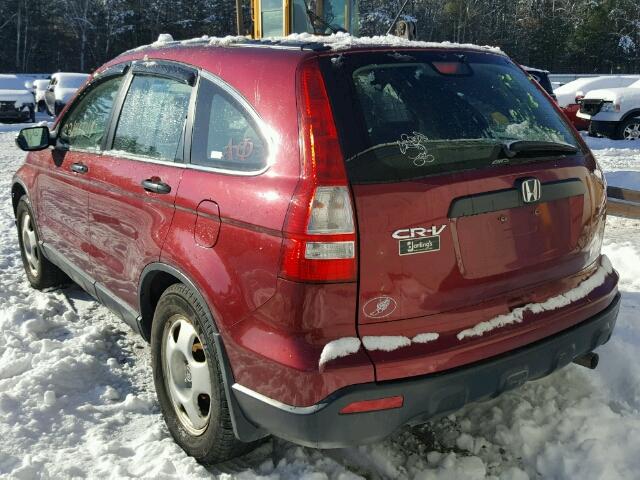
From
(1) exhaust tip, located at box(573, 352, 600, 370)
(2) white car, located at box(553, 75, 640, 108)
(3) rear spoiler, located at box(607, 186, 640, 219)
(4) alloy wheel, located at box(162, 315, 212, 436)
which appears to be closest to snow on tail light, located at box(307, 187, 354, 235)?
(4) alloy wheel, located at box(162, 315, 212, 436)

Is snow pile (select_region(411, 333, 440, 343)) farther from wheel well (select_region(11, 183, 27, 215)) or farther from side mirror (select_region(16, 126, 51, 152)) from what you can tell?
wheel well (select_region(11, 183, 27, 215))

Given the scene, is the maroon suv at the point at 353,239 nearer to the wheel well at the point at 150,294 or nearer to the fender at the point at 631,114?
the wheel well at the point at 150,294

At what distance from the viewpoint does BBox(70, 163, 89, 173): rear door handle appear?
145 inches

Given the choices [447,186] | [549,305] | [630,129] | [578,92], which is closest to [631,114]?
[630,129]

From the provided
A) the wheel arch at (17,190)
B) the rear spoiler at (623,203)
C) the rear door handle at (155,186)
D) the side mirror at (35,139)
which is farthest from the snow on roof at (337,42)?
the rear spoiler at (623,203)

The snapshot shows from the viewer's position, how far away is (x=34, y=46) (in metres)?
45.1

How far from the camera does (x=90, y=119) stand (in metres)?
3.92

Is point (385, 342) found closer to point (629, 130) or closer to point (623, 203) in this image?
point (623, 203)

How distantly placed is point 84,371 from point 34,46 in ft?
158

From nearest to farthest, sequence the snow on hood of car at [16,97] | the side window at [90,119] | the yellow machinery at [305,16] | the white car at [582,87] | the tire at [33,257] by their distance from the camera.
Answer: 1. the side window at [90,119]
2. the tire at [33,257]
3. the yellow machinery at [305,16]
4. the white car at [582,87]
5. the snow on hood of car at [16,97]

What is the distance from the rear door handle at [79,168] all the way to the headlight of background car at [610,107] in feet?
45.6

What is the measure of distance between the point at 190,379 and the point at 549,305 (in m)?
1.62

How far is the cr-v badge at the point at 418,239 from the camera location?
87.0 inches

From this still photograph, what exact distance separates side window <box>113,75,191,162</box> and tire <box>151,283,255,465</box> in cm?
73
